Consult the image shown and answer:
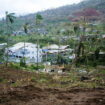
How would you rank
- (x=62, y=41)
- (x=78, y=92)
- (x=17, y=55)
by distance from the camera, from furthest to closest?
(x=62, y=41), (x=17, y=55), (x=78, y=92)

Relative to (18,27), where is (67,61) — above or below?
below

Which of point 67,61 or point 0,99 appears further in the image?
point 67,61

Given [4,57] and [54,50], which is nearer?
[4,57]

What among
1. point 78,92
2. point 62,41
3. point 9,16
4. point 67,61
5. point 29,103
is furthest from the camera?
point 62,41

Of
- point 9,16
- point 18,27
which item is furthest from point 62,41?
point 18,27

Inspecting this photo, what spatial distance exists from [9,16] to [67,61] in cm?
1639

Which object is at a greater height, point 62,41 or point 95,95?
point 62,41

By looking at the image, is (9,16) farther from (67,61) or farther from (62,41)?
(62,41)

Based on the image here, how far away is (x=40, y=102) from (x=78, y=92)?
3187mm

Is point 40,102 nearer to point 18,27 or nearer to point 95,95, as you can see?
point 95,95

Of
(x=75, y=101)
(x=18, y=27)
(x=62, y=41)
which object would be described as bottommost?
(x=75, y=101)

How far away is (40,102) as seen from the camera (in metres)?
10.8

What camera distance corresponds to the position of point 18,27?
140375 millimetres

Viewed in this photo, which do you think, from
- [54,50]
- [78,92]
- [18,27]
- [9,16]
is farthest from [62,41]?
[78,92]
